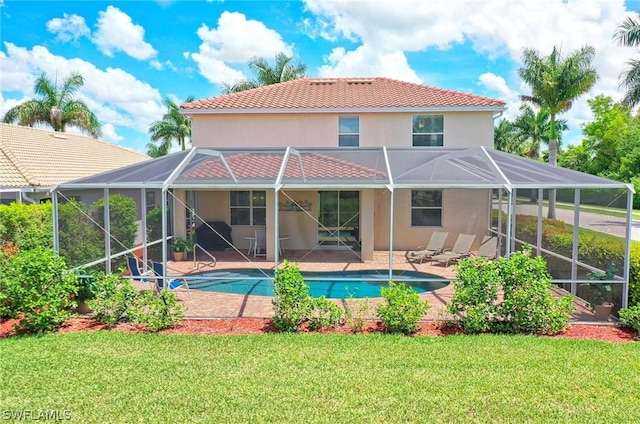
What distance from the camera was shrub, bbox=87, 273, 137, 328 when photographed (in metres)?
7.95

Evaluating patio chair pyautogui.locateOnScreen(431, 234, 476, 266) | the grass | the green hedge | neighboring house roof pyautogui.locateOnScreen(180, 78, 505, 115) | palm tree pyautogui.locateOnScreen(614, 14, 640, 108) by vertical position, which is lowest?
the grass

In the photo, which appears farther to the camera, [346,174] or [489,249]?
[489,249]

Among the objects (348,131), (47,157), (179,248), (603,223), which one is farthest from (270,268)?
(47,157)

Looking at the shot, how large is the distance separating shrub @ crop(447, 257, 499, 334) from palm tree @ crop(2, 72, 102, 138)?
38.3 metres

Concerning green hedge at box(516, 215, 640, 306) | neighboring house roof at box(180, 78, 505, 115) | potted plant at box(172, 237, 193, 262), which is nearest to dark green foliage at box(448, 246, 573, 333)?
green hedge at box(516, 215, 640, 306)

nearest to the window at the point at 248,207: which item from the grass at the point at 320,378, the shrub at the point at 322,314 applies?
the shrub at the point at 322,314

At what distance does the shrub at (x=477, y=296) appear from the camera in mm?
7496

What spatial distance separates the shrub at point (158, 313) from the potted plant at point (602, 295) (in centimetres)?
842

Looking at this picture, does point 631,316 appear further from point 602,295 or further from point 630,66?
point 630,66

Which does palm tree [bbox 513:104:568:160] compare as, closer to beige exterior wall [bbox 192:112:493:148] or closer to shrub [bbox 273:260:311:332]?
beige exterior wall [bbox 192:112:493:148]

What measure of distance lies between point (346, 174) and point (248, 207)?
308 inches

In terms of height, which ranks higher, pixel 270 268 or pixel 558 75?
pixel 558 75

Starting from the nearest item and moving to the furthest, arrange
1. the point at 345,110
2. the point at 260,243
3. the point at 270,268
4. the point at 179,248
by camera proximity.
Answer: the point at 270,268, the point at 179,248, the point at 345,110, the point at 260,243

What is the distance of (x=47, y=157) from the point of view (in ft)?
64.3
